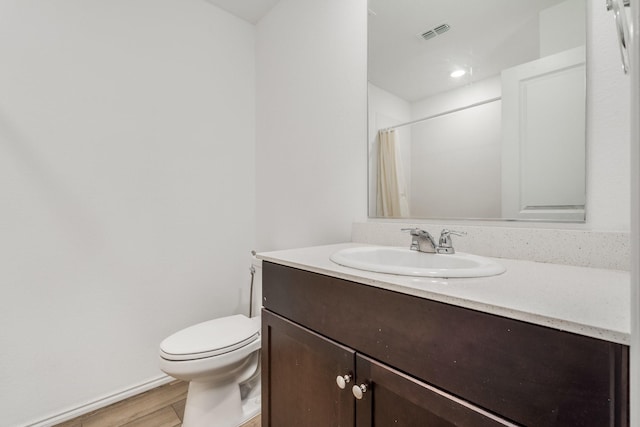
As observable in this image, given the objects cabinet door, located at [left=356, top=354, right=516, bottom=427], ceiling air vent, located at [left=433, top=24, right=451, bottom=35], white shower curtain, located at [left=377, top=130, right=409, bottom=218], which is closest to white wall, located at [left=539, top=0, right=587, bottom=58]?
ceiling air vent, located at [left=433, top=24, right=451, bottom=35]

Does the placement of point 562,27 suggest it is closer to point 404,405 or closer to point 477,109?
point 477,109

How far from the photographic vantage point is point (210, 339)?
1279 mm

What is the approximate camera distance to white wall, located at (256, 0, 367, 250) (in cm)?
139

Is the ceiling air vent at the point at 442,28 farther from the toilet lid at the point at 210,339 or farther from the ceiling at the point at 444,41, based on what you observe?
the toilet lid at the point at 210,339

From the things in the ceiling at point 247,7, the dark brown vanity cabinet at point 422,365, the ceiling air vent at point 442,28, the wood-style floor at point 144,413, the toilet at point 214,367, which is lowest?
the wood-style floor at point 144,413

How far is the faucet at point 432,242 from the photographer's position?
3.08ft

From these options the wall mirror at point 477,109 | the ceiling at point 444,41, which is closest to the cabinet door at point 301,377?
the wall mirror at point 477,109

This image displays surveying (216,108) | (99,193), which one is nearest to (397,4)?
(216,108)

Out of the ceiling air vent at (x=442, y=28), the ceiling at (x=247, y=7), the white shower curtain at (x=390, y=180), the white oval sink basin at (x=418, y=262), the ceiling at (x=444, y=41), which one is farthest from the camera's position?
the ceiling at (x=247, y=7)

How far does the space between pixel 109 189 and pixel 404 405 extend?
167 centimetres

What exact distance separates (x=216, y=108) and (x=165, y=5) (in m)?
0.62

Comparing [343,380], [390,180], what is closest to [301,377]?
[343,380]

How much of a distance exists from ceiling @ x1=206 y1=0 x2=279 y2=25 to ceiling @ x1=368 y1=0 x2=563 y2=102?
917 millimetres

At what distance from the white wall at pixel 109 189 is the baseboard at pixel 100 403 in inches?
0.9
